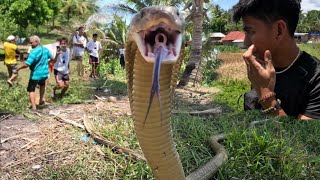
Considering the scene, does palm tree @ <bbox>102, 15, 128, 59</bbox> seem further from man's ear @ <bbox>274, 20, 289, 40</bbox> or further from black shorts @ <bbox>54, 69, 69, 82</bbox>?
man's ear @ <bbox>274, 20, 289, 40</bbox>

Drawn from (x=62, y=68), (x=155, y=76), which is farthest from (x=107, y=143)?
(x=62, y=68)

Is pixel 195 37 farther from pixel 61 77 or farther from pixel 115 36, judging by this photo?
pixel 115 36

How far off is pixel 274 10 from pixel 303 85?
0.47m

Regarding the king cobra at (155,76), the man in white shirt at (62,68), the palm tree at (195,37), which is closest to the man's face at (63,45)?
the man in white shirt at (62,68)

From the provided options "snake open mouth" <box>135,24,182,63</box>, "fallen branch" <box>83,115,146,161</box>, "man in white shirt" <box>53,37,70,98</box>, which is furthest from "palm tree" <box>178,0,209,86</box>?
"snake open mouth" <box>135,24,182,63</box>

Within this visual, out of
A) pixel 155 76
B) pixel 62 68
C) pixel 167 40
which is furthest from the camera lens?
pixel 62 68

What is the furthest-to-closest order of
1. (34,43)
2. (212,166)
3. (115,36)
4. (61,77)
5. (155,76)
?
(115,36)
(61,77)
(34,43)
(212,166)
(155,76)

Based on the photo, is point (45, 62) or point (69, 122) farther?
point (45, 62)

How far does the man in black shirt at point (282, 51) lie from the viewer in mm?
2510

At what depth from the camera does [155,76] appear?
55.0 inches

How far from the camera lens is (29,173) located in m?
3.15

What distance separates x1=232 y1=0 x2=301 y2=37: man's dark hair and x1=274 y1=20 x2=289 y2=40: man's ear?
27 millimetres

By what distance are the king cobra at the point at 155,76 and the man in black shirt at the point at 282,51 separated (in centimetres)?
94

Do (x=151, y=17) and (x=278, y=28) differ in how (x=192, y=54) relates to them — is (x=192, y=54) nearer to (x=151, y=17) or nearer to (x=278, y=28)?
(x=278, y=28)
